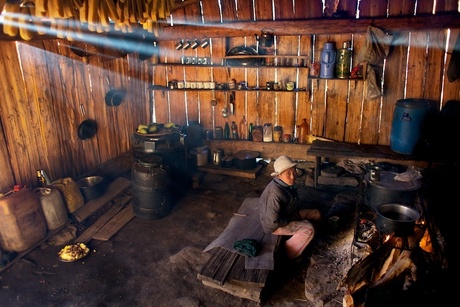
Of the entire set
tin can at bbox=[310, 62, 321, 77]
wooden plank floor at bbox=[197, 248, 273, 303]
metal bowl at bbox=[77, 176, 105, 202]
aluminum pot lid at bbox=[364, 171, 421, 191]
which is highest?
tin can at bbox=[310, 62, 321, 77]

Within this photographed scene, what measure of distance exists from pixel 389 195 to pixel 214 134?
17.7 feet

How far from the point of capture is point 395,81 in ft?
25.4

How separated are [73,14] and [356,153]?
19.4 feet

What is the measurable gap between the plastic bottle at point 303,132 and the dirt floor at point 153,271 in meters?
2.15

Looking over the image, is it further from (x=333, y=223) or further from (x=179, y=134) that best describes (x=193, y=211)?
(x=333, y=223)

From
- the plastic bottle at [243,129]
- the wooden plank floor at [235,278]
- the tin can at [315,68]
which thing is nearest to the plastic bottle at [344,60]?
the tin can at [315,68]

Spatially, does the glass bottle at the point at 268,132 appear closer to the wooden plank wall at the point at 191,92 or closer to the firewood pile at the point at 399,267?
the wooden plank wall at the point at 191,92

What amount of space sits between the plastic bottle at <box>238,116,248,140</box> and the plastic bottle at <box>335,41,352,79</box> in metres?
2.52

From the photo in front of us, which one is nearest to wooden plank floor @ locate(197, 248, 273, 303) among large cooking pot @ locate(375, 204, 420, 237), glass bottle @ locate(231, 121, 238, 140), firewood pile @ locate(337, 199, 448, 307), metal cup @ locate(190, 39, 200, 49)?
firewood pile @ locate(337, 199, 448, 307)

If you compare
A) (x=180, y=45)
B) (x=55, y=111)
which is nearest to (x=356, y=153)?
(x=180, y=45)

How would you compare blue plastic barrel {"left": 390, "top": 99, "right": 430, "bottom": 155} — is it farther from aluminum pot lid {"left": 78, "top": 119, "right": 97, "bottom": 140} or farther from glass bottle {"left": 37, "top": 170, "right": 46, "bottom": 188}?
glass bottle {"left": 37, "top": 170, "right": 46, "bottom": 188}

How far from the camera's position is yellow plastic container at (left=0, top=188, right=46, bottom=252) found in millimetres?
5527

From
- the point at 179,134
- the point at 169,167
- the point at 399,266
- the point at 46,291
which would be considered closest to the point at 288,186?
the point at 399,266

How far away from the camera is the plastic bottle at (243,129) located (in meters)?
9.15
